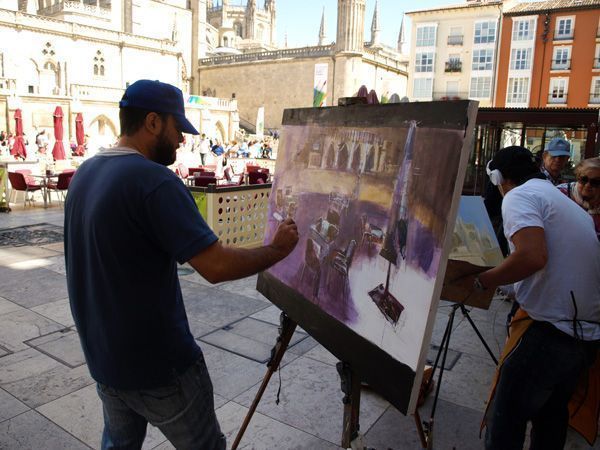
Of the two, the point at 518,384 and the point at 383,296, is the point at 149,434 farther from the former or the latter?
the point at 518,384

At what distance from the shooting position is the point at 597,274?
1.94 m

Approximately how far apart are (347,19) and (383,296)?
46289 millimetres

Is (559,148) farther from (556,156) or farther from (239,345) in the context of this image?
(239,345)

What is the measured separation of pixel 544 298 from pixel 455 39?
37.9 metres

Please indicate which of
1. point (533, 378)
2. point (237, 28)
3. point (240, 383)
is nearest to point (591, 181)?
point (533, 378)

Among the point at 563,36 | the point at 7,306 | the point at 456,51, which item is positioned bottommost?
the point at 7,306

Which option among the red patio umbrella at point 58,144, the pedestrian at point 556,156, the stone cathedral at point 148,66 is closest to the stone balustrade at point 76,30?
the stone cathedral at point 148,66

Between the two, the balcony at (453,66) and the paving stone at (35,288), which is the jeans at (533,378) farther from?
the balcony at (453,66)

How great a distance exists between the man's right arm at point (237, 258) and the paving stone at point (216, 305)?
276 centimetres

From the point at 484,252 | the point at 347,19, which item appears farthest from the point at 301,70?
the point at 484,252

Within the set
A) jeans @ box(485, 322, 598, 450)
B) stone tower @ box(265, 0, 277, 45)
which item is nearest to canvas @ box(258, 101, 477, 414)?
jeans @ box(485, 322, 598, 450)

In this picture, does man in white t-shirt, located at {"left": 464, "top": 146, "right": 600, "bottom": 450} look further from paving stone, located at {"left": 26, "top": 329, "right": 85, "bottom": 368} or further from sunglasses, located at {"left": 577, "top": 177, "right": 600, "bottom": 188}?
paving stone, located at {"left": 26, "top": 329, "right": 85, "bottom": 368}

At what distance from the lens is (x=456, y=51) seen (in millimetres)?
35438

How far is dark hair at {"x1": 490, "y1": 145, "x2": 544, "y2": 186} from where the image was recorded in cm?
214
